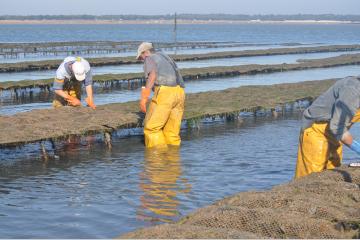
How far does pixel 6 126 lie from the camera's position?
48.0 ft

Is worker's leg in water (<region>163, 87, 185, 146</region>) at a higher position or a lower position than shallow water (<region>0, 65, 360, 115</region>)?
higher

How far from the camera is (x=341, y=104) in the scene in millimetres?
8156

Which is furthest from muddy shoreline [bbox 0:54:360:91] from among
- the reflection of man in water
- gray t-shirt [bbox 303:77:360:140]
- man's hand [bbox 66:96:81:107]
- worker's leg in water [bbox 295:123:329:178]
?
gray t-shirt [bbox 303:77:360:140]

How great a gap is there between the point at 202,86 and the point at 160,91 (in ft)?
59.3

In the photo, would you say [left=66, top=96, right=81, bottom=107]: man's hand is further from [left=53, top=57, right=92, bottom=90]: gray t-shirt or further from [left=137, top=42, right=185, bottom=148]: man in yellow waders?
[left=137, top=42, right=185, bottom=148]: man in yellow waders

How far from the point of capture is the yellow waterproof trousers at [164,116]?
45.4 feet

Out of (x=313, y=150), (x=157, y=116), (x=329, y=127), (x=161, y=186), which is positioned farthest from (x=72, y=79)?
(x=329, y=127)

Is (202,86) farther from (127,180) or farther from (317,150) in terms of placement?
(317,150)

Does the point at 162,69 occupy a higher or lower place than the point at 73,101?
higher

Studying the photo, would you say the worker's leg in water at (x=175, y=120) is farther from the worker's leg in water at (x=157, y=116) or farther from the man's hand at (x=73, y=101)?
the man's hand at (x=73, y=101)

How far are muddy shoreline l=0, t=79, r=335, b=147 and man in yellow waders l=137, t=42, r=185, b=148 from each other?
147 centimetres

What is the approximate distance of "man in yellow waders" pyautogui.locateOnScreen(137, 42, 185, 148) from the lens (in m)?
13.5

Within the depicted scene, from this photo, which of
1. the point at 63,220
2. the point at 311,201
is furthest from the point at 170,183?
the point at 311,201

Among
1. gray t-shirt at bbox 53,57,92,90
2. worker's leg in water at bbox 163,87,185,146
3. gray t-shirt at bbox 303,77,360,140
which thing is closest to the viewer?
gray t-shirt at bbox 303,77,360,140
